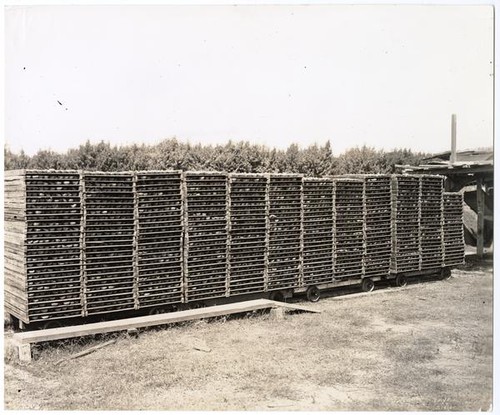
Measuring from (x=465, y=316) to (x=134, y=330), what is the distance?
6.59m

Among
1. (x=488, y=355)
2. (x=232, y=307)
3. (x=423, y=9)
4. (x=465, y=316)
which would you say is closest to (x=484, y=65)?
(x=423, y=9)

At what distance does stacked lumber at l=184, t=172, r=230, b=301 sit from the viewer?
11.0 m

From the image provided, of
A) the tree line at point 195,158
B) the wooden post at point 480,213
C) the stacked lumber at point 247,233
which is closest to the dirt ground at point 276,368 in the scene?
the stacked lumber at point 247,233

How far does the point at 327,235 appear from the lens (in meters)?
13.5

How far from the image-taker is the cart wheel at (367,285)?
1452 centimetres

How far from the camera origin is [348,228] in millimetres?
13883

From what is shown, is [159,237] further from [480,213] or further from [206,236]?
[480,213]

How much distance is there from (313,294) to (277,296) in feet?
3.24

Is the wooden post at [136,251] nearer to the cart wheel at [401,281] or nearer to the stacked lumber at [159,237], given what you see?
the stacked lumber at [159,237]

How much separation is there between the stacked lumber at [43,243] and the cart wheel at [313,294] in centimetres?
560

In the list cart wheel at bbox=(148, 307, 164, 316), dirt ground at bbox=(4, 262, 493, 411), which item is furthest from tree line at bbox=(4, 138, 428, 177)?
dirt ground at bbox=(4, 262, 493, 411)

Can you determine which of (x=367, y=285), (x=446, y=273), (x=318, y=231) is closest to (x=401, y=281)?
(x=367, y=285)

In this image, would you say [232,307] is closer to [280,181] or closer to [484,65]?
[280,181]

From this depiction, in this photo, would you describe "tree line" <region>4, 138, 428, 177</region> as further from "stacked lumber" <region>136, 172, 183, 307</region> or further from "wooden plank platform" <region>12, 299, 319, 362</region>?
"wooden plank platform" <region>12, 299, 319, 362</region>
